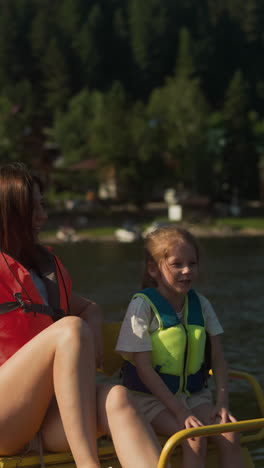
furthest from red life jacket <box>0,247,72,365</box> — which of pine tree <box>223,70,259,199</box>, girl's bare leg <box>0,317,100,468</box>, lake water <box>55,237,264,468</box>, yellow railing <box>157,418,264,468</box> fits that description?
pine tree <box>223,70,259,199</box>

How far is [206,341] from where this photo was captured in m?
4.82

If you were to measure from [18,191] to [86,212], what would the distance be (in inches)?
2487

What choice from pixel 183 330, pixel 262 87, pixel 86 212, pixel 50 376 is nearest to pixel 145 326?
pixel 183 330

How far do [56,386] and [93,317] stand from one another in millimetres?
768

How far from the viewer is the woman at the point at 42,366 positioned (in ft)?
13.0

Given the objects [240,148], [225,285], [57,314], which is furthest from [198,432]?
[240,148]

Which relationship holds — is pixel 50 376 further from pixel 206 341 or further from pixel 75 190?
pixel 75 190

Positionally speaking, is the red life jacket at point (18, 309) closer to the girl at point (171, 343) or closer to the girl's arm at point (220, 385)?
the girl at point (171, 343)

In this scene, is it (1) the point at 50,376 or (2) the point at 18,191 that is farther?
(2) the point at 18,191

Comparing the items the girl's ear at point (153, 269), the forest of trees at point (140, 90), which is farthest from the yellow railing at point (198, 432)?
the forest of trees at point (140, 90)

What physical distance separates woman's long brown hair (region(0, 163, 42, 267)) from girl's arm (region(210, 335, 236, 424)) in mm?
1104

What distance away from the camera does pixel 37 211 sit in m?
4.45

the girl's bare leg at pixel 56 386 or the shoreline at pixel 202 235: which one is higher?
the girl's bare leg at pixel 56 386

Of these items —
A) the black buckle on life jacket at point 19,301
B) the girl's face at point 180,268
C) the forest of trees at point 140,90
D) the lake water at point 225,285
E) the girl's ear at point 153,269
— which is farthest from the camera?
the forest of trees at point 140,90
